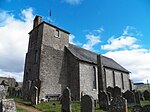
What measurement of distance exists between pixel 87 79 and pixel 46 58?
712cm

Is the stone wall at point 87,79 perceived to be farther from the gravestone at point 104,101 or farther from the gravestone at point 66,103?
the gravestone at point 66,103

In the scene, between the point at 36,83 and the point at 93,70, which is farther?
the point at 93,70

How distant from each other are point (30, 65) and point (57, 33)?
6874 mm

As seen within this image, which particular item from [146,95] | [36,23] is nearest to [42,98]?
[36,23]

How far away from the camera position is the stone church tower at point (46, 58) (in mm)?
20750

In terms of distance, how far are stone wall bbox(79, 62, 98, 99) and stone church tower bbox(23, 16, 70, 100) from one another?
10.2 feet

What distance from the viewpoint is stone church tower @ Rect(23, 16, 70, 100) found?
20.8m

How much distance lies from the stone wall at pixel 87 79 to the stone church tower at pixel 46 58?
309 centimetres

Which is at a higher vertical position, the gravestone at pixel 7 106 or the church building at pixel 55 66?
the church building at pixel 55 66

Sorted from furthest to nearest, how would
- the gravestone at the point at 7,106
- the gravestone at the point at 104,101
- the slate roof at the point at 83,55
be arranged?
the slate roof at the point at 83,55, the gravestone at the point at 104,101, the gravestone at the point at 7,106

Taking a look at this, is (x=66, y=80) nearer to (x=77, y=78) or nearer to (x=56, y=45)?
(x=77, y=78)

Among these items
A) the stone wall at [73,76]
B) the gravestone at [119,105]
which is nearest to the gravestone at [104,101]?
the gravestone at [119,105]

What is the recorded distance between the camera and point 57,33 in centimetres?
2434

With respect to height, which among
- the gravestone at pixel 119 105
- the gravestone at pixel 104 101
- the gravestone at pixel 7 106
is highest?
the gravestone at pixel 7 106
